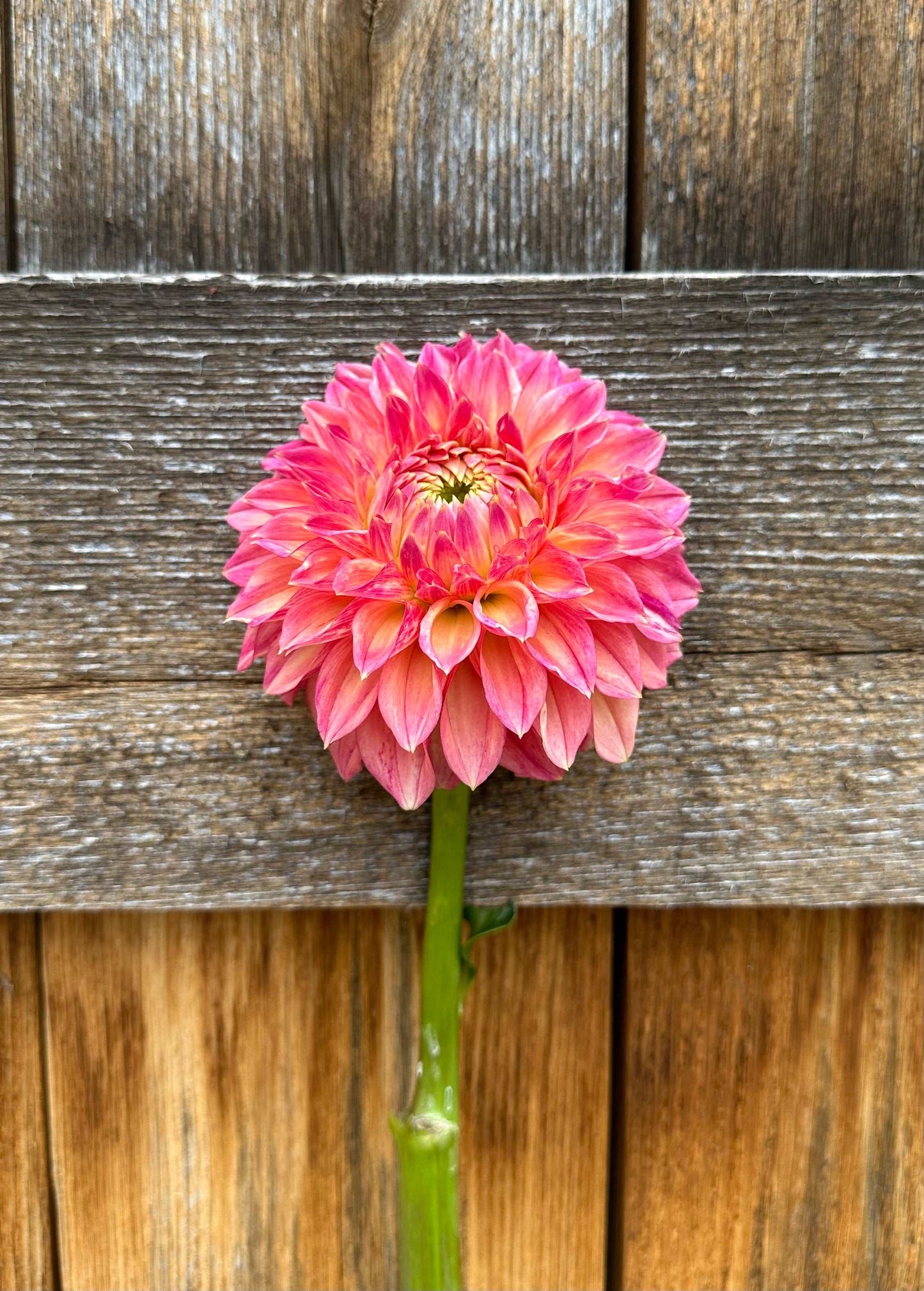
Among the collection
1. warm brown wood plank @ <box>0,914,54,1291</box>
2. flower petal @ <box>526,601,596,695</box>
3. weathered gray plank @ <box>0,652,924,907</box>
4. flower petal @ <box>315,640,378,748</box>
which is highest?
flower petal @ <box>526,601,596,695</box>

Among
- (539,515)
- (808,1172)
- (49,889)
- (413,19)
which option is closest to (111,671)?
(49,889)

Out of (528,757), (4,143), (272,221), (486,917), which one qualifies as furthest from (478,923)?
(4,143)

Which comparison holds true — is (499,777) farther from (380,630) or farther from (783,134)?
(783,134)

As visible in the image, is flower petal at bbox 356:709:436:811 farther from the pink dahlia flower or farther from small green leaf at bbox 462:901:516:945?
small green leaf at bbox 462:901:516:945

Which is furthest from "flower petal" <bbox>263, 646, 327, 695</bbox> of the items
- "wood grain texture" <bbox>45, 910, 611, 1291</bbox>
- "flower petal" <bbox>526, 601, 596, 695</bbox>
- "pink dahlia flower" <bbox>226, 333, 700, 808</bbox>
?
"wood grain texture" <bbox>45, 910, 611, 1291</bbox>

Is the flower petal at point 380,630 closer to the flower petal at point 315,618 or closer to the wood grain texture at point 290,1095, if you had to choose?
the flower petal at point 315,618

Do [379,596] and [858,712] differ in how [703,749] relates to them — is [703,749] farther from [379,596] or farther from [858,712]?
[379,596]

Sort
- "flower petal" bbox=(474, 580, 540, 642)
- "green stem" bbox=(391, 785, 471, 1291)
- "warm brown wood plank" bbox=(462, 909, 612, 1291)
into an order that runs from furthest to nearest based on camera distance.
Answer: "warm brown wood plank" bbox=(462, 909, 612, 1291), "green stem" bbox=(391, 785, 471, 1291), "flower petal" bbox=(474, 580, 540, 642)
